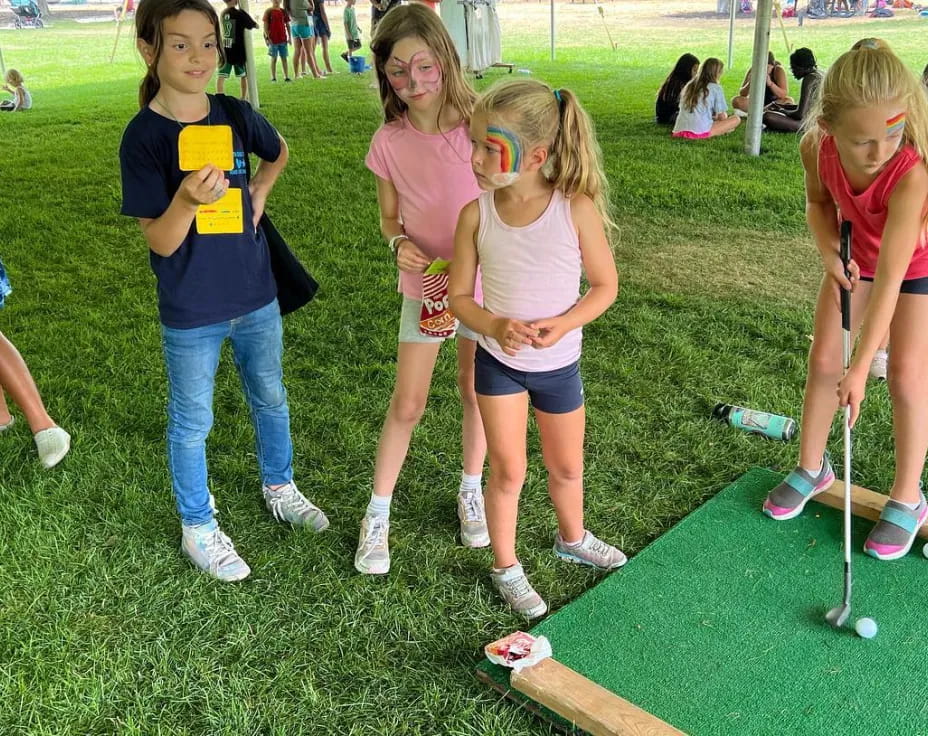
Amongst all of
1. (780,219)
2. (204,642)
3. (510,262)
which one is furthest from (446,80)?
(780,219)

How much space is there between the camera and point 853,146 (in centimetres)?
239

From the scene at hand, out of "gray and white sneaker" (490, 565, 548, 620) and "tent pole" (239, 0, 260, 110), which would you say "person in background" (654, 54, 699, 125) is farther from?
"gray and white sneaker" (490, 565, 548, 620)

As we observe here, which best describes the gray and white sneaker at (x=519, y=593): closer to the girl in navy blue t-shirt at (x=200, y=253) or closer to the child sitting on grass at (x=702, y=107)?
the girl in navy blue t-shirt at (x=200, y=253)

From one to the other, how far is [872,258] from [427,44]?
1486 millimetres

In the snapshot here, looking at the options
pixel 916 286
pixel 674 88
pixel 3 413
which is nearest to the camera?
pixel 916 286

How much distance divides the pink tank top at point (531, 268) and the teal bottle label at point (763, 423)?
5.12ft

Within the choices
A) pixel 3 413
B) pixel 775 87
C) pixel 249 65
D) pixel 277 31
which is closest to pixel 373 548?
pixel 3 413

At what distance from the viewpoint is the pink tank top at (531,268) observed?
2.30 m

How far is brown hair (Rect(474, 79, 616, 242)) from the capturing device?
219 cm

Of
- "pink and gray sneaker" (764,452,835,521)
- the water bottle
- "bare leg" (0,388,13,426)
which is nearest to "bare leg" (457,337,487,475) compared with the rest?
"pink and gray sneaker" (764,452,835,521)

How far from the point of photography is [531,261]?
2.32 m

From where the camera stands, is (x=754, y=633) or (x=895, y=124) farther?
(x=754, y=633)

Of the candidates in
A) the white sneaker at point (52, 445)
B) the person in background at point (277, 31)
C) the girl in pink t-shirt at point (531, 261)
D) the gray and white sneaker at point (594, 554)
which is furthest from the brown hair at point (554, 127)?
the person in background at point (277, 31)

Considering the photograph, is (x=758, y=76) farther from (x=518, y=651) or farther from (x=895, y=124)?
(x=518, y=651)
